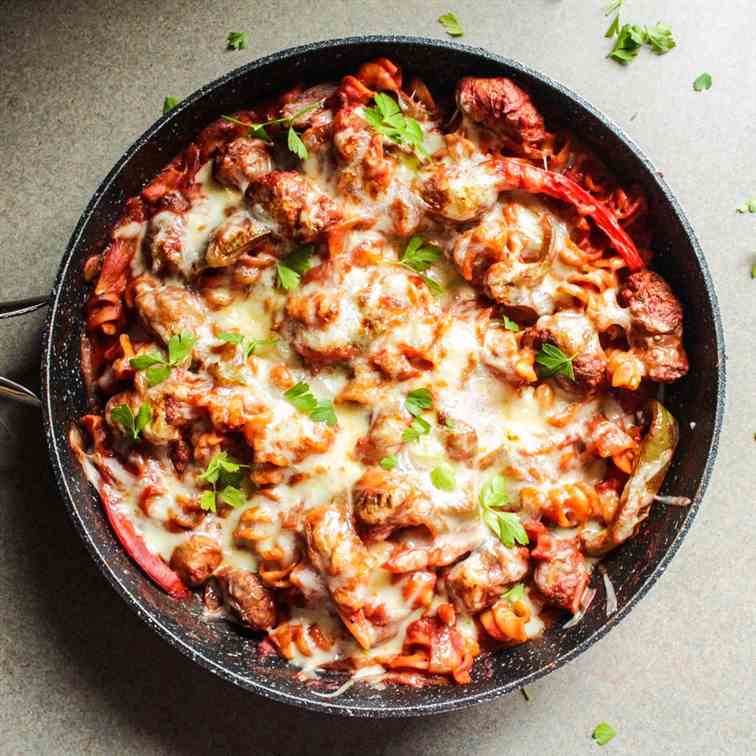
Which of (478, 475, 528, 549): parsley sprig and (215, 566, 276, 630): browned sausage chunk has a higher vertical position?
(478, 475, 528, 549): parsley sprig

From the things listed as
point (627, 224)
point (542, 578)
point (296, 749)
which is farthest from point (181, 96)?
point (296, 749)

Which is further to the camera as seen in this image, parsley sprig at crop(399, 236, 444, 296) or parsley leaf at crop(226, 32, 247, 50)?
parsley leaf at crop(226, 32, 247, 50)

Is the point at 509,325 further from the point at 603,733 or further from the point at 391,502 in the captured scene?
the point at 603,733

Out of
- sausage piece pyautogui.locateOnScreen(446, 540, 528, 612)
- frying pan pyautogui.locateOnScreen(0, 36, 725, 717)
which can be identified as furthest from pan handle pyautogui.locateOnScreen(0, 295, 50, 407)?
sausage piece pyautogui.locateOnScreen(446, 540, 528, 612)

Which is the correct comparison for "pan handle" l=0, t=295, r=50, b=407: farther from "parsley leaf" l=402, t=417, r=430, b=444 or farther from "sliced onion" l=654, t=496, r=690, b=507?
"sliced onion" l=654, t=496, r=690, b=507

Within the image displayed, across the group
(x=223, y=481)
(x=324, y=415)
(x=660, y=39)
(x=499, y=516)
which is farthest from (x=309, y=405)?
(x=660, y=39)

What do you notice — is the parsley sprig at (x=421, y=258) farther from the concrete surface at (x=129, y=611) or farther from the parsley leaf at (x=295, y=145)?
the concrete surface at (x=129, y=611)
